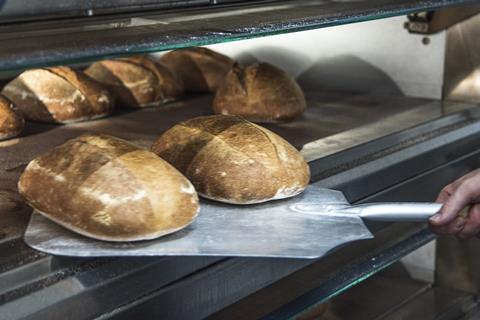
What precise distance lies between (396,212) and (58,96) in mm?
974

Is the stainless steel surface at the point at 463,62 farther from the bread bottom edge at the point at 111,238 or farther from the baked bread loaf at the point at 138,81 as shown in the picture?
the bread bottom edge at the point at 111,238

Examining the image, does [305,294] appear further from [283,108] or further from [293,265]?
[283,108]

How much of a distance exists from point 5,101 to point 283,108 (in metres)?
0.65

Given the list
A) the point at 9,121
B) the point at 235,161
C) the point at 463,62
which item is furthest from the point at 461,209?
the point at 9,121

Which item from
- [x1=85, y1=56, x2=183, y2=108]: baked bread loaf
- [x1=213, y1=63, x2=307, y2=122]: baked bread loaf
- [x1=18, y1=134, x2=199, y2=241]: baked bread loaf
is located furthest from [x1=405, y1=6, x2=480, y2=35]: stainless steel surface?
[x1=18, y1=134, x2=199, y2=241]: baked bread loaf

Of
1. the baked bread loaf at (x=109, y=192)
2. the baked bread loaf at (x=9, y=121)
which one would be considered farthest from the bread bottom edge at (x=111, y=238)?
the baked bread loaf at (x=9, y=121)

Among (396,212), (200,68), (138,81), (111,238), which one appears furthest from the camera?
(200,68)

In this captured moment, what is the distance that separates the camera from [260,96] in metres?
1.86

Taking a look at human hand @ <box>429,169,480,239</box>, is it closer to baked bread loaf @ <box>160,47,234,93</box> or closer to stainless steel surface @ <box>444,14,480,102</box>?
stainless steel surface @ <box>444,14,480,102</box>

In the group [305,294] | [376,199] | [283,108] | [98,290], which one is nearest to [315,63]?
[283,108]

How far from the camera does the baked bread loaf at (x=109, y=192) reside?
3.37 ft

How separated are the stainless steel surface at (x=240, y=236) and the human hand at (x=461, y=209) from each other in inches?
7.7

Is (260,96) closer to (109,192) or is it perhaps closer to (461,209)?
(461,209)

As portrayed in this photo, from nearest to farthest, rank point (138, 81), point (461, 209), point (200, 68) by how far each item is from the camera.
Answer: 1. point (461, 209)
2. point (138, 81)
3. point (200, 68)
